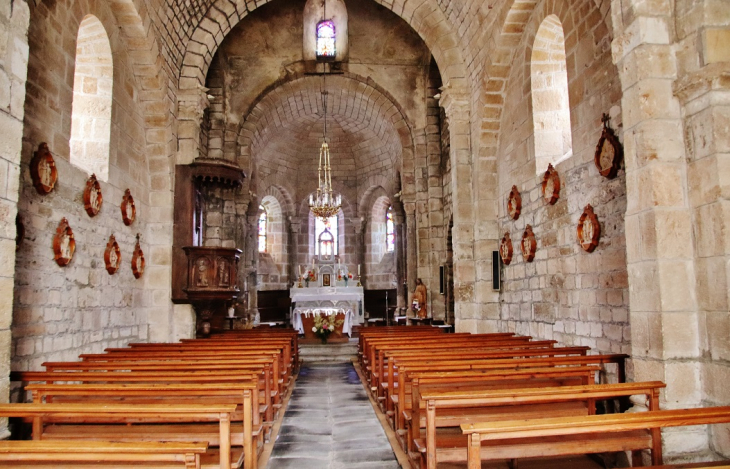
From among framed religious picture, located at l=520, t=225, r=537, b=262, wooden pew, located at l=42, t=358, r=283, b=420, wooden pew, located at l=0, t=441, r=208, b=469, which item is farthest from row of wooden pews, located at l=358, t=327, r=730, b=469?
framed religious picture, located at l=520, t=225, r=537, b=262

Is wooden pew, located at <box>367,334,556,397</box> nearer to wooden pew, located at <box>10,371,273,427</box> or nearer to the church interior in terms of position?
the church interior

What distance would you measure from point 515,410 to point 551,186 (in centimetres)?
380

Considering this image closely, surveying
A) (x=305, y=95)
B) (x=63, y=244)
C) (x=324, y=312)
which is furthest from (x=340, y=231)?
(x=63, y=244)

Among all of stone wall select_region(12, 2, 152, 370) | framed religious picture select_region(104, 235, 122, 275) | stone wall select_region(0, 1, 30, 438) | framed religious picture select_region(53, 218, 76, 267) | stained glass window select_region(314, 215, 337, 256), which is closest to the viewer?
stone wall select_region(0, 1, 30, 438)

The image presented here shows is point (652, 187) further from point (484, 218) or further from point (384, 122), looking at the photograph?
point (384, 122)

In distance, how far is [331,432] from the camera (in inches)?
233

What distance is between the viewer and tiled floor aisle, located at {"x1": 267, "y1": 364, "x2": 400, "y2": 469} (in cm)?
491

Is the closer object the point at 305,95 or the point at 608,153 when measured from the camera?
the point at 608,153

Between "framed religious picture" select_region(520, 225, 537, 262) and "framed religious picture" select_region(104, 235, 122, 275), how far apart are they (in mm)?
5927

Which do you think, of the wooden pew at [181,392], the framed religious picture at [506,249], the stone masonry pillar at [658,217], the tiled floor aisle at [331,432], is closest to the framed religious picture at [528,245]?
the framed religious picture at [506,249]

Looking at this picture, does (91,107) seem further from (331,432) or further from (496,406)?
(496,406)

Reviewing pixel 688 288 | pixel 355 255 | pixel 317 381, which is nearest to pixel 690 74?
pixel 688 288

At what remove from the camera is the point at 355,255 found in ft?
66.8

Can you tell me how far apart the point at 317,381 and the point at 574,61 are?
609cm
